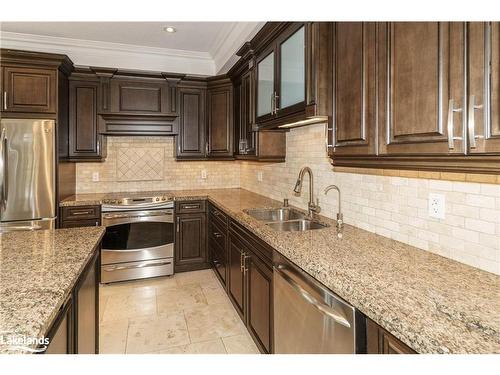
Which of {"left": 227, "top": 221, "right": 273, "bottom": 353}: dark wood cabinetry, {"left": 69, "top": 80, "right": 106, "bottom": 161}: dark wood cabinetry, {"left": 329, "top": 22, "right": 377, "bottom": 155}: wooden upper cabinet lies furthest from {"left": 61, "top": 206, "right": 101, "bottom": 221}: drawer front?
{"left": 329, "top": 22, "right": 377, "bottom": 155}: wooden upper cabinet

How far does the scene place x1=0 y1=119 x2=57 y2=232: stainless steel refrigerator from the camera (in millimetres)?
2871

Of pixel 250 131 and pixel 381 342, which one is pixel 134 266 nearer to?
pixel 250 131

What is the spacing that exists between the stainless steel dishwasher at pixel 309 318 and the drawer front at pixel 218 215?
1294mm

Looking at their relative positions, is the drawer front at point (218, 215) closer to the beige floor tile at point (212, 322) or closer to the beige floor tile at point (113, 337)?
the beige floor tile at point (212, 322)

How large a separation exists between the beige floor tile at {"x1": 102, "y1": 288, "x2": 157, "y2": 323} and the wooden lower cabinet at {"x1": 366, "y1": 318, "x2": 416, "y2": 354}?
2251mm

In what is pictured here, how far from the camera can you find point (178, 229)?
144 inches

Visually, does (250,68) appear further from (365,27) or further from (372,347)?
(372,347)

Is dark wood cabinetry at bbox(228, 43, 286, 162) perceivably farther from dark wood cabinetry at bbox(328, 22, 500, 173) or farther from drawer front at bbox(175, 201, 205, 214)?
dark wood cabinetry at bbox(328, 22, 500, 173)

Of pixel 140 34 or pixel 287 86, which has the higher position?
pixel 140 34

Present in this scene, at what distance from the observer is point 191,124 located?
3945mm

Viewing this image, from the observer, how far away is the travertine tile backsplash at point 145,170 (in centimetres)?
392

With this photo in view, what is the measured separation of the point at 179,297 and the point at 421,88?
2.83 metres
